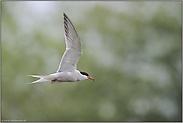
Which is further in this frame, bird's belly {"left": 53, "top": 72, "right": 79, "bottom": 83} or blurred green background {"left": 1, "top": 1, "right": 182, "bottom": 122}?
blurred green background {"left": 1, "top": 1, "right": 182, "bottom": 122}

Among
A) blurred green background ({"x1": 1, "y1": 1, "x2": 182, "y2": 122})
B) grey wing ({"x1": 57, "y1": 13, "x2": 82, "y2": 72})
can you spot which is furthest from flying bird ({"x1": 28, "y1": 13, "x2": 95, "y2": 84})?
blurred green background ({"x1": 1, "y1": 1, "x2": 182, "y2": 122})

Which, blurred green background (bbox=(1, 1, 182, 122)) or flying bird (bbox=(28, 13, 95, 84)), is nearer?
flying bird (bbox=(28, 13, 95, 84))

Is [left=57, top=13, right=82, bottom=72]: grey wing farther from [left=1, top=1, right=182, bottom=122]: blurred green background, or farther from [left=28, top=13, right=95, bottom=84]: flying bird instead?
[left=1, top=1, right=182, bottom=122]: blurred green background

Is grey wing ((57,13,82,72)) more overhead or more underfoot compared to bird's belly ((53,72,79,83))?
more overhead

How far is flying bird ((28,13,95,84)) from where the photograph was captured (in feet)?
5.99

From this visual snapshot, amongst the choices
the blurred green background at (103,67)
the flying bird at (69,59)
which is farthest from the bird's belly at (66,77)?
the blurred green background at (103,67)

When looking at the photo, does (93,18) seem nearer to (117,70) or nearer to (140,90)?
(117,70)

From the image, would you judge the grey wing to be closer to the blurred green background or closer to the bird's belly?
the bird's belly

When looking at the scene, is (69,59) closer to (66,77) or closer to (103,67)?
(66,77)

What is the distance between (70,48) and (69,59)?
0.12m

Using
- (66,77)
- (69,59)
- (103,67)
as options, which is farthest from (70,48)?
(103,67)

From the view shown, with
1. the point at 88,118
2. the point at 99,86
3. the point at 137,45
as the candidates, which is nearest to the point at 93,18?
the point at 137,45

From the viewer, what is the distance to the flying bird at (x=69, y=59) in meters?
1.83

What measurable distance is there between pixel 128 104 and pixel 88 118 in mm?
1485
